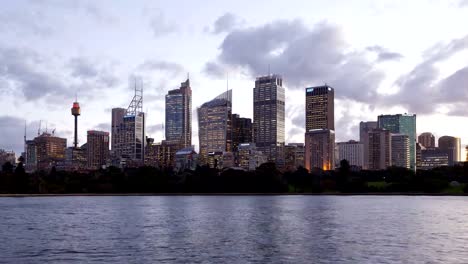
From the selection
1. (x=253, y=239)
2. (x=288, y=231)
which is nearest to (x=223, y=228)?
(x=288, y=231)

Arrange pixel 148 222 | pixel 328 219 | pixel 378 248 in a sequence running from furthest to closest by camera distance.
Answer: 1. pixel 328 219
2. pixel 148 222
3. pixel 378 248

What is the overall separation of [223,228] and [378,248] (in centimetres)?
3014

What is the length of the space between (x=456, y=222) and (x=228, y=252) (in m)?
57.0

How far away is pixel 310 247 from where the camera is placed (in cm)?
6356

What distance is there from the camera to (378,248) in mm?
62719

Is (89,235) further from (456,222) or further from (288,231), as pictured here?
(456,222)

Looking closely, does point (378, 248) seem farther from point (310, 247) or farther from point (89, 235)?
point (89, 235)

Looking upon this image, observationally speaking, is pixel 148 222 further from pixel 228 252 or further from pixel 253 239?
pixel 228 252

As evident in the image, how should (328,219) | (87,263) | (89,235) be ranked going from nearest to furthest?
(87,263) < (89,235) < (328,219)

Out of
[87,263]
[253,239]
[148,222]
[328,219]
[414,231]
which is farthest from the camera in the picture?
[328,219]

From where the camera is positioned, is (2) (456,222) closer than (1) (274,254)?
No

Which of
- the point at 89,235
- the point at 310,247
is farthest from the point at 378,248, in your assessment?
the point at 89,235

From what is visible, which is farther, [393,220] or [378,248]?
[393,220]

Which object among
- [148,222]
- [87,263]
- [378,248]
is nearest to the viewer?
[87,263]
